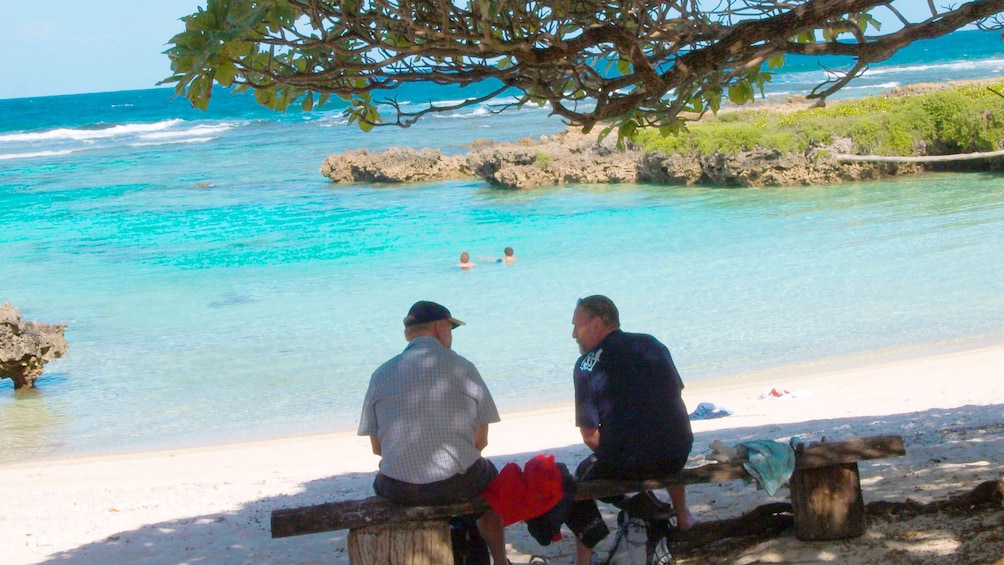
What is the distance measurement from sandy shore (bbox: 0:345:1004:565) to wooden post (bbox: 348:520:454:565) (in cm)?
103

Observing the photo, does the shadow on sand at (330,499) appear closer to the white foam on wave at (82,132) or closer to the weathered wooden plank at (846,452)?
the weathered wooden plank at (846,452)

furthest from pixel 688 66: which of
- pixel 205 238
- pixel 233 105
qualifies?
pixel 233 105

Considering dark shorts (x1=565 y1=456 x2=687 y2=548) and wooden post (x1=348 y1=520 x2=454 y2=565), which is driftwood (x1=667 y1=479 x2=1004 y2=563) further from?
wooden post (x1=348 y1=520 x2=454 y2=565)

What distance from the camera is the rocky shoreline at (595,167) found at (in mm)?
22562

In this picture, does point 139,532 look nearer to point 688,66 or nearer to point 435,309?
point 435,309

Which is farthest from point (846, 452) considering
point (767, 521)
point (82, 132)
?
point (82, 132)

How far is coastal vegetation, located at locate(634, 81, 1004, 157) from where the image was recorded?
68.1 feet

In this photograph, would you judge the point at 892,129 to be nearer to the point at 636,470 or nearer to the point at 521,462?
the point at 521,462

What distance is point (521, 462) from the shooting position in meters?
7.71

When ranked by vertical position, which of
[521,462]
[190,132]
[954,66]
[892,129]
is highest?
[190,132]

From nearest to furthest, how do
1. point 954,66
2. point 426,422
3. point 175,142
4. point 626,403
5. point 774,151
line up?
1. point 426,422
2. point 626,403
3. point 774,151
4. point 175,142
5. point 954,66

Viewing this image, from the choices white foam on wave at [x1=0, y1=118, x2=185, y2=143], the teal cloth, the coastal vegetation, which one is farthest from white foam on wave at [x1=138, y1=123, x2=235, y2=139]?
the teal cloth

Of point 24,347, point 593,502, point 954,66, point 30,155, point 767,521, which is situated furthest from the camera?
point 954,66

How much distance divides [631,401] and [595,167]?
75.6 ft
